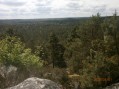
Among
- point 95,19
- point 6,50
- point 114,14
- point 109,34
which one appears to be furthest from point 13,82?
point 95,19

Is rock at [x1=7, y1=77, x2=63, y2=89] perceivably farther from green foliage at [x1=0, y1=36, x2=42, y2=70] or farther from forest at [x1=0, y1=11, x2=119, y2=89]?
green foliage at [x1=0, y1=36, x2=42, y2=70]

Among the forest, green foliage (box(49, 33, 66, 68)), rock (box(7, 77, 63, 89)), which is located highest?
rock (box(7, 77, 63, 89))

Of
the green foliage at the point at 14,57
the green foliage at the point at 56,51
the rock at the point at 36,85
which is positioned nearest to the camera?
the rock at the point at 36,85

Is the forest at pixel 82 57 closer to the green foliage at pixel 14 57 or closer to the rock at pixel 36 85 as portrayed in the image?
the green foliage at pixel 14 57

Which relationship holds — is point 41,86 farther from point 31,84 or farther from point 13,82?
point 13,82

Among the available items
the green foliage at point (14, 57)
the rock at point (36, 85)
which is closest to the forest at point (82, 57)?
the green foliage at point (14, 57)

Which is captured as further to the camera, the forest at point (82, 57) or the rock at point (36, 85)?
the forest at point (82, 57)

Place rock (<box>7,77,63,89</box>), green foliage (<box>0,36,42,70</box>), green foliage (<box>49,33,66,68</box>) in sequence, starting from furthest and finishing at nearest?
green foliage (<box>49,33,66,68</box>) → green foliage (<box>0,36,42,70</box>) → rock (<box>7,77,63,89</box>)

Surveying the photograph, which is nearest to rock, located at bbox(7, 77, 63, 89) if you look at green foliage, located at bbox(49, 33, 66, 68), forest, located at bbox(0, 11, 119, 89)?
forest, located at bbox(0, 11, 119, 89)

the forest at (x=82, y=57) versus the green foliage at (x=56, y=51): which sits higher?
the forest at (x=82, y=57)

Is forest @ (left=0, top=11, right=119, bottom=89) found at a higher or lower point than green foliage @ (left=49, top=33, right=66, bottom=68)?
higher

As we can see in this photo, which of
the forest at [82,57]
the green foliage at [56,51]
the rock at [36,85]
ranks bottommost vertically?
the green foliage at [56,51]

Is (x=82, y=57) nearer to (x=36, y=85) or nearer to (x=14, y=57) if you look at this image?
(x=14, y=57)

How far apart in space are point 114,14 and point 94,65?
478 inches
